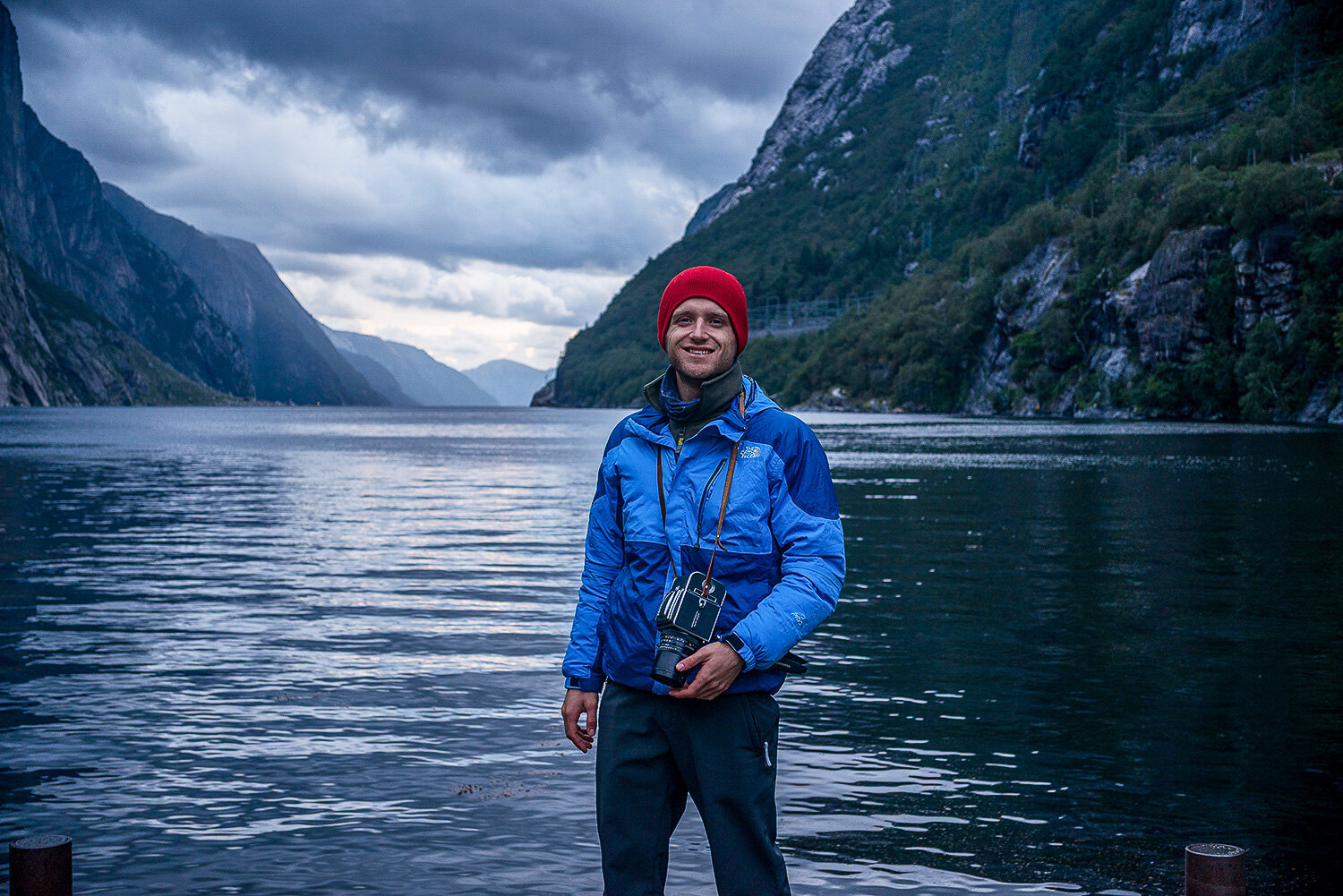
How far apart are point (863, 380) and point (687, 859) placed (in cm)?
18364

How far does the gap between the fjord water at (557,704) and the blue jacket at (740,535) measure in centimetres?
315

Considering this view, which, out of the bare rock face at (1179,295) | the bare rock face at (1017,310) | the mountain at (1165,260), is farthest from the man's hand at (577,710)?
the bare rock face at (1017,310)

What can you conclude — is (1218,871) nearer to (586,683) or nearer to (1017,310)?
(586,683)

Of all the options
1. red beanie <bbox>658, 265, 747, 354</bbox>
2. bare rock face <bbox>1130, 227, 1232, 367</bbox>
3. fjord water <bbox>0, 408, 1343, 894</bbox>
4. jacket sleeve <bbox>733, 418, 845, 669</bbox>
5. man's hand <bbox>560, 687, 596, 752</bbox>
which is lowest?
fjord water <bbox>0, 408, 1343, 894</bbox>

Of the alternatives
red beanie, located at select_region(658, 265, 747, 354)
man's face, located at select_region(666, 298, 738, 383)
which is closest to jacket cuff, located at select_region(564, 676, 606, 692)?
man's face, located at select_region(666, 298, 738, 383)

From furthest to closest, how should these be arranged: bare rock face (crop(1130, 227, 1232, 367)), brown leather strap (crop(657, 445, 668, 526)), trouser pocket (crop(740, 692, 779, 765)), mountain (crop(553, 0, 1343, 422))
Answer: bare rock face (crop(1130, 227, 1232, 367)) → mountain (crop(553, 0, 1343, 422)) → brown leather strap (crop(657, 445, 668, 526)) → trouser pocket (crop(740, 692, 779, 765))

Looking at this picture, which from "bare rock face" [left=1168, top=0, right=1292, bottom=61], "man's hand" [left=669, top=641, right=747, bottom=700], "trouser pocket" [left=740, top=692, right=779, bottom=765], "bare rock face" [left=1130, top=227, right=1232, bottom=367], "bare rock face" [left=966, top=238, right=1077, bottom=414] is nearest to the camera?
"man's hand" [left=669, top=641, right=747, bottom=700]

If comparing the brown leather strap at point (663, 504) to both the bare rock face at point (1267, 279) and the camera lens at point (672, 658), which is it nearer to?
the camera lens at point (672, 658)

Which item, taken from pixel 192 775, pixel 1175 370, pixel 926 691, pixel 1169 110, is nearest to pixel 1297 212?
pixel 1175 370

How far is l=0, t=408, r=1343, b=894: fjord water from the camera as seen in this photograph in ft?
24.8

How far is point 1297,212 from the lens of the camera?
98.6 m

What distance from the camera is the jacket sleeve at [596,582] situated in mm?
4879

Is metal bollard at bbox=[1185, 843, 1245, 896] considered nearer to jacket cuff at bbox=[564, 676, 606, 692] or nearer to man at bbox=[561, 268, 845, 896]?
man at bbox=[561, 268, 845, 896]

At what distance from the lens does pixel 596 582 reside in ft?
16.2
